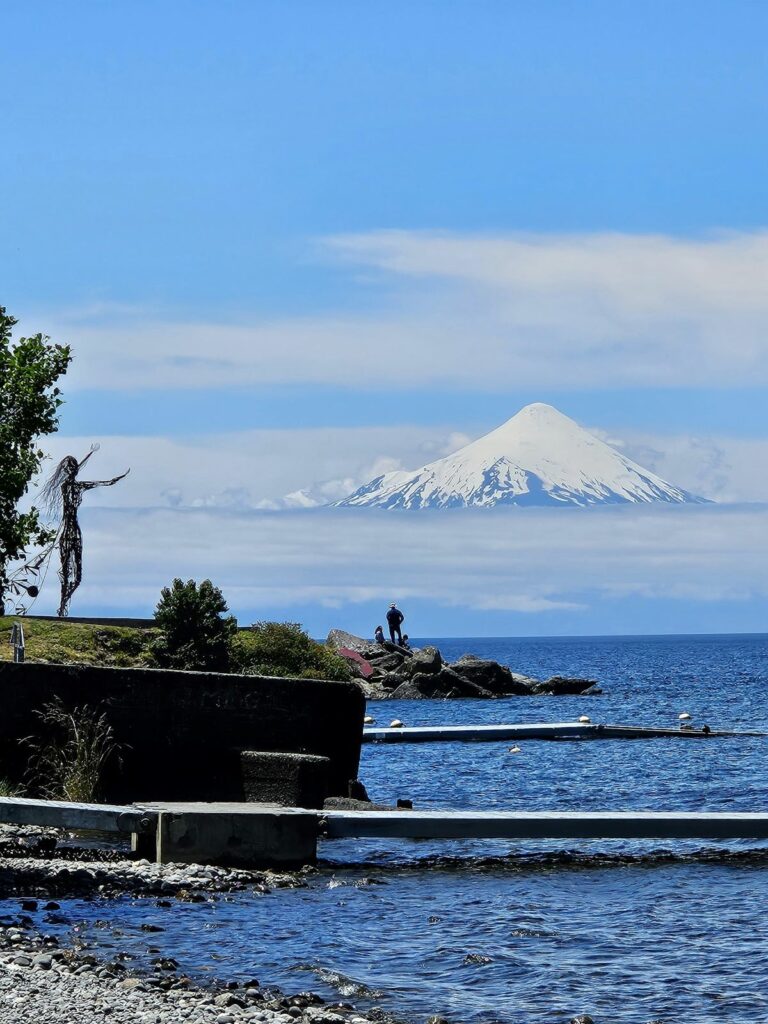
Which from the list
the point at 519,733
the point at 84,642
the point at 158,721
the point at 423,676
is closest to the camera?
the point at 158,721

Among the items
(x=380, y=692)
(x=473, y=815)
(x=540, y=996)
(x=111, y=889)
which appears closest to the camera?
(x=540, y=996)

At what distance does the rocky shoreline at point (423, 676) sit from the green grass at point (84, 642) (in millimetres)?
16440

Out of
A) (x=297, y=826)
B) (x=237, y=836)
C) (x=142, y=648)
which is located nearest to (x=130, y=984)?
(x=237, y=836)

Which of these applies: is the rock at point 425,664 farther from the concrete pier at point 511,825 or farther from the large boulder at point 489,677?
the concrete pier at point 511,825

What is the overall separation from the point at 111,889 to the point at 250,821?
1.91m

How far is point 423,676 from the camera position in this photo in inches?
2591

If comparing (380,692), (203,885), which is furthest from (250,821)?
(380,692)

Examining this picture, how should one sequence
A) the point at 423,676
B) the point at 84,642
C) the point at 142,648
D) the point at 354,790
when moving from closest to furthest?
the point at 354,790 < the point at 84,642 < the point at 142,648 < the point at 423,676

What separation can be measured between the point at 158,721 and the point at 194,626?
28.2 metres

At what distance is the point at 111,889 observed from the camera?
14484 millimetres

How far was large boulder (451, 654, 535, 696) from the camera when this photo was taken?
228ft

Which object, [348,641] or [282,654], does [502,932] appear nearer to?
[282,654]

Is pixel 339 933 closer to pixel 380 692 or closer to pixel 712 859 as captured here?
pixel 712 859

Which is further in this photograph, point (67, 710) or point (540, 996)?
point (67, 710)
